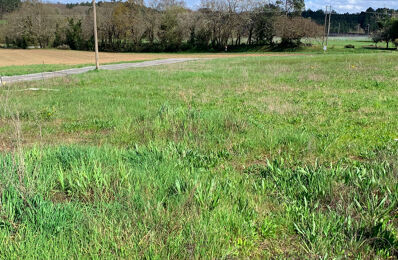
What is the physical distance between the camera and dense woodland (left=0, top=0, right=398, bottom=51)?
69.4 m

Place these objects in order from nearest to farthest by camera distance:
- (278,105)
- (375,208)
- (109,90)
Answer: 1. (375,208)
2. (278,105)
3. (109,90)

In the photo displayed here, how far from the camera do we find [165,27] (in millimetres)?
73312

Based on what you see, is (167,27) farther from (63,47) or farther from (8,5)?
(8,5)

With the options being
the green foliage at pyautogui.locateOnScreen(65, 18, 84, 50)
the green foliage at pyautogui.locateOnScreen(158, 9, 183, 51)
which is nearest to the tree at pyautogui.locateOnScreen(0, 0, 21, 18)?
the green foliage at pyautogui.locateOnScreen(65, 18, 84, 50)

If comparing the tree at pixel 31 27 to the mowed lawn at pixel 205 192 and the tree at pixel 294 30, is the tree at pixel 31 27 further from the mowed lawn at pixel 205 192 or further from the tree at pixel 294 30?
the mowed lawn at pixel 205 192

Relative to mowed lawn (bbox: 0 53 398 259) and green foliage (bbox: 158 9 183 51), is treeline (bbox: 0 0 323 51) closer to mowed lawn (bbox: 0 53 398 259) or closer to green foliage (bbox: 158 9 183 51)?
green foliage (bbox: 158 9 183 51)

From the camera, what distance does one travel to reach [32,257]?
2451mm

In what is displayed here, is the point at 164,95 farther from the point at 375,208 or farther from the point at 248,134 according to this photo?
the point at 375,208

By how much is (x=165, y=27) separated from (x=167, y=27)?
1.90 feet

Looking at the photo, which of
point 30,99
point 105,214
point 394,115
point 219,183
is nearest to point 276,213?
point 219,183

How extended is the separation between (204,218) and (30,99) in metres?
10.0

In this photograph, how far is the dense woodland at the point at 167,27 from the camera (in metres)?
69.4

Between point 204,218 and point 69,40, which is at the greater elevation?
point 69,40

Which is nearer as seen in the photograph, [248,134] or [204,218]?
[204,218]
